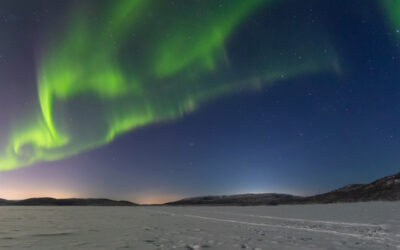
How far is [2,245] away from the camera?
34.5ft

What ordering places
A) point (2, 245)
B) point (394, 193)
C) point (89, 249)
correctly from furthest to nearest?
point (394, 193), point (2, 245), point (89, 249)

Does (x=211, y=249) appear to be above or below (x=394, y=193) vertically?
below

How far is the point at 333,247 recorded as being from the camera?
407 inches

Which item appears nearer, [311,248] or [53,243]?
[311,248]

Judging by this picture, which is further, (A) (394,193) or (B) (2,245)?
(A) (394,193)

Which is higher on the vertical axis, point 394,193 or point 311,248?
point 394,193

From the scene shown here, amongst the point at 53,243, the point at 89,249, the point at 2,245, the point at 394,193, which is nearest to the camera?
the point at 89,249

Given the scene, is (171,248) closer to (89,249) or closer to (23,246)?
(89,249)

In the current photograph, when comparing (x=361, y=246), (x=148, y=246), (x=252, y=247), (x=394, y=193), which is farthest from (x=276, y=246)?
(x=394, y=193)

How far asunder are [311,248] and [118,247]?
6.73m

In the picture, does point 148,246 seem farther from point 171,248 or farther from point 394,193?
point 394,193

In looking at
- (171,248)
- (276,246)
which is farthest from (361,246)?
(171,248)

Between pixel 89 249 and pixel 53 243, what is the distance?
2.39 meters

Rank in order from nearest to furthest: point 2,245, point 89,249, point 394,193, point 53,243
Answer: point 89,249, point 2,245, point 53,243, point 394,193
